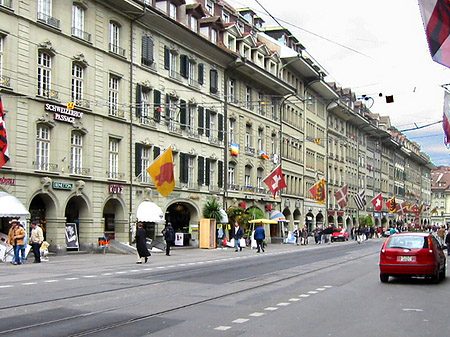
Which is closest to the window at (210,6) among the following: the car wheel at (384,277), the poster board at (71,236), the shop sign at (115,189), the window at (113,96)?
the window at (113,96)

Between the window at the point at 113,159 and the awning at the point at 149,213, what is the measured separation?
261 centimetres

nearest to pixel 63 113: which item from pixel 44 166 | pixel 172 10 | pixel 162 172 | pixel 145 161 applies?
pixel 44 166

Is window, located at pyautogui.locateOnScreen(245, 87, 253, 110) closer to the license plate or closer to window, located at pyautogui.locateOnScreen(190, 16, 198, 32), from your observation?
window, located at pyautogui.locateOnScreen(190, 16, 198, 32)

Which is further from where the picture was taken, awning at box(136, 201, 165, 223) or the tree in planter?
Answer: the tree in planter

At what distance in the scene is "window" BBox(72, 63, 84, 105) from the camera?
3421 cm

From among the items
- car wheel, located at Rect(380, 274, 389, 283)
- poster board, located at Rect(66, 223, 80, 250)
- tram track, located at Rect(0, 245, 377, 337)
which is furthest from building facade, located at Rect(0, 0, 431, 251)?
car wheel, located at Rect(380, 274, 389, 283)

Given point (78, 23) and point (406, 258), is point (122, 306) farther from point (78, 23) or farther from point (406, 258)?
point (78, 23)

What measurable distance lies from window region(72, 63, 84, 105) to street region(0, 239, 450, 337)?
14.6m

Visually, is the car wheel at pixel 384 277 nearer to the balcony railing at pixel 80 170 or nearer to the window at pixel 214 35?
Answer: the balcony railing at pixel 80 170

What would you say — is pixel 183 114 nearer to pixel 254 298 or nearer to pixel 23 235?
pixel 23 235

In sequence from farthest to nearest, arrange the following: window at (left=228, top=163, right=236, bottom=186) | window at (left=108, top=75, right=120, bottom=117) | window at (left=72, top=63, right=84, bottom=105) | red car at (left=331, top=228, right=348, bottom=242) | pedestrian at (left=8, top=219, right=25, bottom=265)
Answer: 1. red car at (left=331, top=228, right=348, bottom=242)
2. window at (left=228, top=163, right=236, bottom=186)
3. window at (left=108, top=75, right=120, bottom=117)
4. window at (left=72, top=63, right=84, bottom=105)
5. pedestrian at (left=8, top=219, right=25, bottom=265)

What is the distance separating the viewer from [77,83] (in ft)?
114

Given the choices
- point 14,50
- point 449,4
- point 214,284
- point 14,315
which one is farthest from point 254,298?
point 14,50

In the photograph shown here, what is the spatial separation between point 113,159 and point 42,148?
615cm
